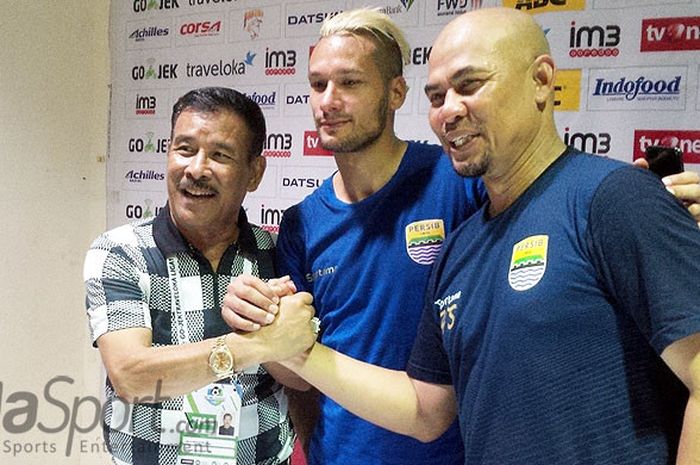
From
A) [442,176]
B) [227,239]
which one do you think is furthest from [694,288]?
[227,239]

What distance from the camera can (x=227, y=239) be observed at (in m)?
1.56

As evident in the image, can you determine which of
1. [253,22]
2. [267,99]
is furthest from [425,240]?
[253,22]

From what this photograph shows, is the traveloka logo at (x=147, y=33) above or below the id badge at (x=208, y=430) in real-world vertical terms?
Result: above

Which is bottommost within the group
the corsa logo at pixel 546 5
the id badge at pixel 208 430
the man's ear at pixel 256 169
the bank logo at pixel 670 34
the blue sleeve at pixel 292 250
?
the id badge at pixel 208 430

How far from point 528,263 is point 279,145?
176 cm

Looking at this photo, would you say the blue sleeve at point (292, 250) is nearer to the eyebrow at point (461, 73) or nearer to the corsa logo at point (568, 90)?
the eyebrow at point (461, 73)

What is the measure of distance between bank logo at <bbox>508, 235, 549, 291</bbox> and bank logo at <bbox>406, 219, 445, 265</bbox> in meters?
0.37

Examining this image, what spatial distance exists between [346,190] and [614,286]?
768mm

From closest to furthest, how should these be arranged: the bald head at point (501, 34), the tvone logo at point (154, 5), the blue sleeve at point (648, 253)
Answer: the blue sleeve at point (648, 253)
the bald head at point (501, 34)
the tvone logo at point (154, 5)

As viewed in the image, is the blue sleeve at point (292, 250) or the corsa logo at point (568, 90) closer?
the blue sleeve at point (292, 250)

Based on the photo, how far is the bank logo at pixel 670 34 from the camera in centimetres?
182

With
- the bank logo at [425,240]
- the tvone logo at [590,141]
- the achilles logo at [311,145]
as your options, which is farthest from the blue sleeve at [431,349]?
the achilles logo at [311,145]

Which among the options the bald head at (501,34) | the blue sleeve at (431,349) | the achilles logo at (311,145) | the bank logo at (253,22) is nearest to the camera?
the bald head at (501,34)

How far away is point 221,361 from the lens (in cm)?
130
